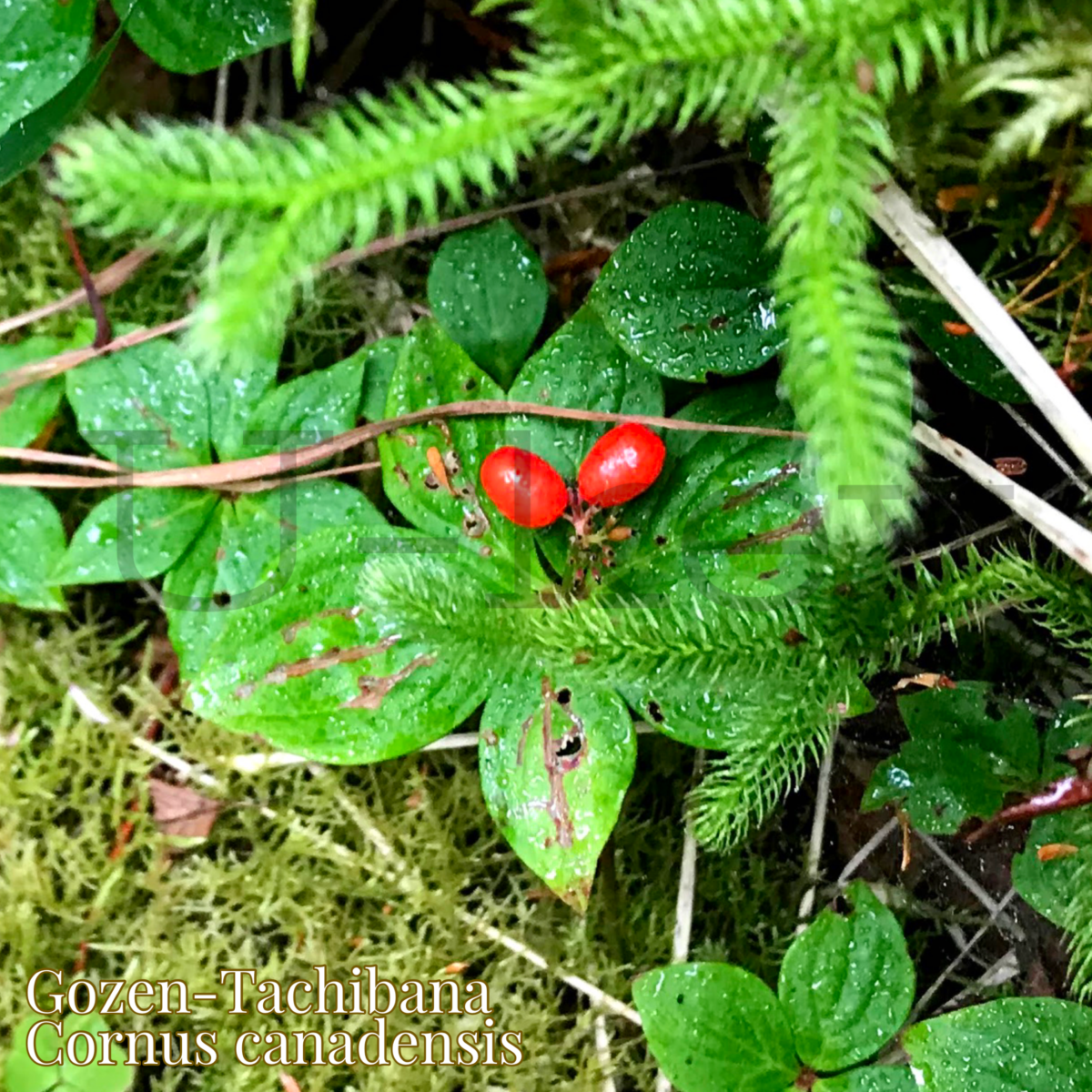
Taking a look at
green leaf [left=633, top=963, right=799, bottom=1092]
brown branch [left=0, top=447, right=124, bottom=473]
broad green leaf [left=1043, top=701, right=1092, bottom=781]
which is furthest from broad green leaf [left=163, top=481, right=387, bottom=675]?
broad green leaf [left=1043, top=701, right=1092, bottom=781]

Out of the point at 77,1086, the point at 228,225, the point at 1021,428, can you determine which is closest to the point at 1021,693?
the point at 1021,428

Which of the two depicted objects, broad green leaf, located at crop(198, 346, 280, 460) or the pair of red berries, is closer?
the pair of red berries

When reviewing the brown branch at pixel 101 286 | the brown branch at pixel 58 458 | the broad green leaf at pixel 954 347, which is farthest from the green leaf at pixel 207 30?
the broad green leaf at pixel 954 347

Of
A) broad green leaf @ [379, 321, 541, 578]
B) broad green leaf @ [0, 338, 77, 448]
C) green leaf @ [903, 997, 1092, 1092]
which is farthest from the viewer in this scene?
broad green leaf @ [0, 338, 77, 448]

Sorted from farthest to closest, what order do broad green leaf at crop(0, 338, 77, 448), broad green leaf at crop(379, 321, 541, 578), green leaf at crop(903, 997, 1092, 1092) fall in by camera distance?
broad green leaf at crop(0, 338, 77, 448), broad green leaf at crop(379, 321, 541, 578), green leaf at crop(903, 997, 1092, 1092)

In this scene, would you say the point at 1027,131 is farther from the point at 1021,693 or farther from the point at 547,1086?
the point at 547,1086

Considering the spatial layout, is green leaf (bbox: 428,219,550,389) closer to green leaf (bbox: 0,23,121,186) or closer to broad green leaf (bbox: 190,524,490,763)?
broad green leaf (bbox: 190,524,490,763)

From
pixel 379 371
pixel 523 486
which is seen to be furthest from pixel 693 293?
pixel 379 371
